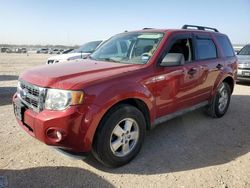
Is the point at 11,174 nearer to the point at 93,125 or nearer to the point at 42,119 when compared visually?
the point at 42,119

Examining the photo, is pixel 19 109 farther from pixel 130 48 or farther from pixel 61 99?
pixel 130 48

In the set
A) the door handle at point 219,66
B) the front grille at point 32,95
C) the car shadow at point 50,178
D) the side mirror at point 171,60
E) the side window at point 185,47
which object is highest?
the side window at point 185,47

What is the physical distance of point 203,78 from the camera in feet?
15.3

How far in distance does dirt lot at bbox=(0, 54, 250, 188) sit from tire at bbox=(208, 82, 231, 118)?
58cm

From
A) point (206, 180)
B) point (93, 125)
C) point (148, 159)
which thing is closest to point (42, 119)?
point (93, 125)

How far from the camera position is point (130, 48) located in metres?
4.15

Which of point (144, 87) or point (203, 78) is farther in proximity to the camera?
point (203, 78)

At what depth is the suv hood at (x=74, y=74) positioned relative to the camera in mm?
2867

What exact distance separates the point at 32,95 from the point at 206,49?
341cm

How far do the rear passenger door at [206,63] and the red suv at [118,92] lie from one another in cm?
2

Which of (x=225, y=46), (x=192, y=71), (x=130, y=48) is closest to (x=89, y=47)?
(x=225, y=46)

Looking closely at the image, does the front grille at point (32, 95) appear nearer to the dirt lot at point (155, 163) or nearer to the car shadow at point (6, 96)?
the dirt lot at point (155, 163)

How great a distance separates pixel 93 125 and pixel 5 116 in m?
3.26

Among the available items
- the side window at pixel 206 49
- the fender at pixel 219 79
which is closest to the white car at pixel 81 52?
the side window at pixel 206 49
